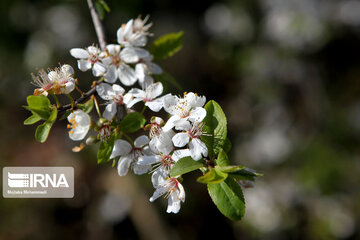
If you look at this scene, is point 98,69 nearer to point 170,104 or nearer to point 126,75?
point 126,75

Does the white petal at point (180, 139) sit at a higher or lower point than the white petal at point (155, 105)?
lower

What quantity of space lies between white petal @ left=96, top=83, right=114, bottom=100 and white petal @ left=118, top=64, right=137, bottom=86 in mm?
81

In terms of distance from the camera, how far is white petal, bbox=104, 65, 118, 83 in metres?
1.16

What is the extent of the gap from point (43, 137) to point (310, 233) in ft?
8.86

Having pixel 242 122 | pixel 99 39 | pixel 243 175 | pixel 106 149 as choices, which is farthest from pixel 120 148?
pixel 242 122

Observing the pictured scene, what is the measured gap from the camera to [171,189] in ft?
3.45

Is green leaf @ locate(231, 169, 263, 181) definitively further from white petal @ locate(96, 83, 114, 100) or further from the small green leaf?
white petal @ locate(96, 83, 114, 100)

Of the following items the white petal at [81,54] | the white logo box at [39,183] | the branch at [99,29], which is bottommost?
the white logo box at [39,183]

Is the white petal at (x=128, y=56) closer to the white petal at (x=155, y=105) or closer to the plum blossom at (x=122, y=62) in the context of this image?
the plum blossom at (x=122, y=62)

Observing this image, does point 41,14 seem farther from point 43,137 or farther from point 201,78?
point 43,137

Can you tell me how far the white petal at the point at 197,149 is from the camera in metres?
0.97

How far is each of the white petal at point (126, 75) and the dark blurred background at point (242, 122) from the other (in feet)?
6.08

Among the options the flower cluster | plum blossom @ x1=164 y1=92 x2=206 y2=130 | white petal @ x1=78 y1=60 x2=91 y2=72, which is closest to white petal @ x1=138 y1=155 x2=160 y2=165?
the flower cluster

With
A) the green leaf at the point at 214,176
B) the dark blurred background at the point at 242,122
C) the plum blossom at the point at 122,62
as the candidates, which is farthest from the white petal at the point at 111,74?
the dark blurred background at the point at 242,122
